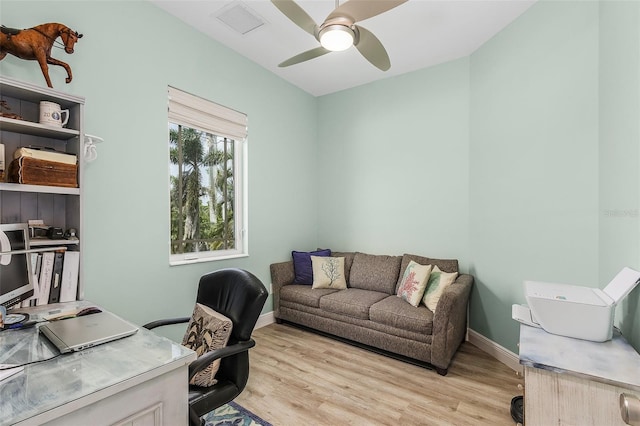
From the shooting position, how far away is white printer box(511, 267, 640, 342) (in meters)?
1.42

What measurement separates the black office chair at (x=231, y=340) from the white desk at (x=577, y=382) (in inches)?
49.1

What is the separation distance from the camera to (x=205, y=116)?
292cm

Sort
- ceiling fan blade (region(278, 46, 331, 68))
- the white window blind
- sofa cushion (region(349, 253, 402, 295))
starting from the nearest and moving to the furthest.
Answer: ceiling fan blade (region(278, 46, 331, 68)), the white window blind, sofa cushion (region(349, 253, 402, 295))

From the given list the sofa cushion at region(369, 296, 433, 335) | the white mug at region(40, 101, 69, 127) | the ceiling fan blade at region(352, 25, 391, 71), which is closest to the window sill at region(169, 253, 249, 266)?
the white mug at region(40, 101, 69, 127)

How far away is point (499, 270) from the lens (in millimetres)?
2764

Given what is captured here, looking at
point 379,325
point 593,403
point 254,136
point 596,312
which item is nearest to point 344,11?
point 254,136

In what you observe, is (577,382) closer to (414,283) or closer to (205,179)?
(414,283)

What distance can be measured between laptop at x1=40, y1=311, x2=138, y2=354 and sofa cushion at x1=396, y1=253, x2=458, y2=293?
8.63 feet

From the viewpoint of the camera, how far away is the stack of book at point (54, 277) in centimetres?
160

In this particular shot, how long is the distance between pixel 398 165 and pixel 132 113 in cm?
274

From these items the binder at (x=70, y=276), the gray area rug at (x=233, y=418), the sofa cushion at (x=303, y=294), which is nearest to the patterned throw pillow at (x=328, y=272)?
the sofa cushion at (x=303, y=294)

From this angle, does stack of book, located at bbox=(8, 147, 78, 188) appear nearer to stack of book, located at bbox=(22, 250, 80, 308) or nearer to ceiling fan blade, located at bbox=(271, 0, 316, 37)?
stack of book, located at bbox=(22, 250, 80, 308)

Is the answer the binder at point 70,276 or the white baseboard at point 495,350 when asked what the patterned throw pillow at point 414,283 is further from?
the binder at point 70,276

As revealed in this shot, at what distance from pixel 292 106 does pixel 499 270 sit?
2993mm
